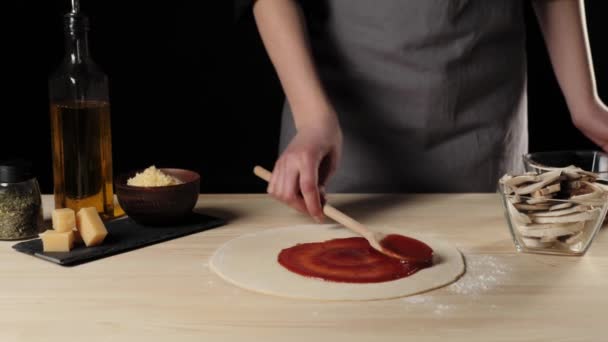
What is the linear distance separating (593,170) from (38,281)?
0.92 metres

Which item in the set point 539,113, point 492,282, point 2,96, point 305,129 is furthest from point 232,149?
point 492,282

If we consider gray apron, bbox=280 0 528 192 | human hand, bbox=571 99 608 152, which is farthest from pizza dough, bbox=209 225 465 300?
human hand, bbox=571 99 608 152

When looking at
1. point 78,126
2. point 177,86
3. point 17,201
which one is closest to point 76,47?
point 78,126

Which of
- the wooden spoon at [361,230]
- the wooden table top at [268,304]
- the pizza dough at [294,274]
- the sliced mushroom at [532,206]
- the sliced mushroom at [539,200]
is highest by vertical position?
the sliced mushroom at [539,200]

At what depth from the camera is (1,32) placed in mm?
2486

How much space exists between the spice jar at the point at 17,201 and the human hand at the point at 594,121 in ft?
3.59

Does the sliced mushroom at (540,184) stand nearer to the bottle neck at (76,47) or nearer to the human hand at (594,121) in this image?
the human hand at (594,121)

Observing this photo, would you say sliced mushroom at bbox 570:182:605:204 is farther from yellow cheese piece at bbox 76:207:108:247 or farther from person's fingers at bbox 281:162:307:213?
yellow cheese piece at bbox 76:207:108:247

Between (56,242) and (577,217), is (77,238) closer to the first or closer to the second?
(56,242)

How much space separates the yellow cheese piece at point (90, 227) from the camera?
1.17m

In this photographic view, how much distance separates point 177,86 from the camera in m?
2.65

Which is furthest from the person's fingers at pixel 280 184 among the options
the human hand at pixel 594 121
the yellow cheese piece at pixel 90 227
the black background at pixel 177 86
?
the black background at pixel 177 86

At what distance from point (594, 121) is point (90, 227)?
1058mm

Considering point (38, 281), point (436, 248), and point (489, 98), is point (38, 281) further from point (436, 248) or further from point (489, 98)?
point (489, 98)
